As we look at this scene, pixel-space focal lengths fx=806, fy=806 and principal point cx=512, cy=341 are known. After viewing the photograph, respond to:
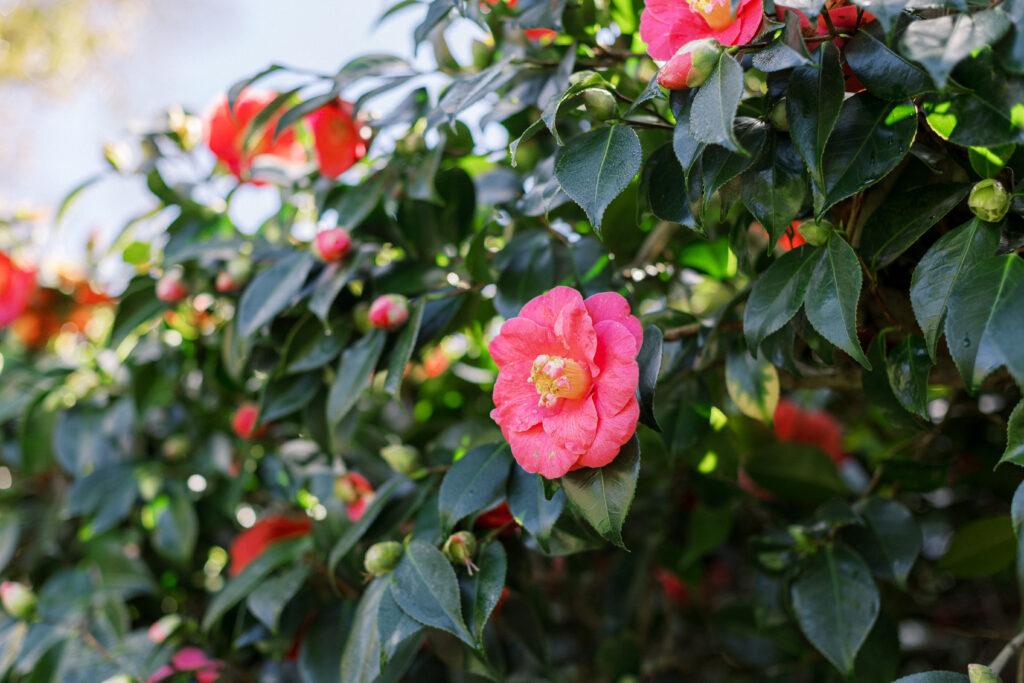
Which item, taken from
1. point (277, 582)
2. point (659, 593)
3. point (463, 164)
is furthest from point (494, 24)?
point (659, 593)

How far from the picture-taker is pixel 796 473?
2.82 feet

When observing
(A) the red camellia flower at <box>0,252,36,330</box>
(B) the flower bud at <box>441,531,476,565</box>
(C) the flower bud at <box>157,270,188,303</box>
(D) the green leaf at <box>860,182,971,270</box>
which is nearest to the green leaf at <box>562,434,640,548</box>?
(B) the flower bud at <box>441,531,476,565</box>

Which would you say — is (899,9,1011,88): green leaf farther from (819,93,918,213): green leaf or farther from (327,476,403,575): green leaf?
(327,476,403,575): green leaf

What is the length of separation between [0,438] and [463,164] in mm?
809

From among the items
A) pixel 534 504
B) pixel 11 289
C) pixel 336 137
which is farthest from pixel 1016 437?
pixel 11 289

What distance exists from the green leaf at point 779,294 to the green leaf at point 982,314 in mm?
92

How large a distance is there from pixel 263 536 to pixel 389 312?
0.36 meters

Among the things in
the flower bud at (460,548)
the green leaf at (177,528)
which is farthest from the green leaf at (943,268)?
the green leaf at (177,528)

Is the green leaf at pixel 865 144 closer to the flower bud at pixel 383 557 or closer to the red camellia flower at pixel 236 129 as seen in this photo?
the flower bud at pixel 383 557

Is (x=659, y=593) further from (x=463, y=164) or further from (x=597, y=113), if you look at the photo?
(x=597, y=113)

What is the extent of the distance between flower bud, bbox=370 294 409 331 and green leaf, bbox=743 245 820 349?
29cm

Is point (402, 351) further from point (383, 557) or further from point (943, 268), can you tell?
point (943, 268)

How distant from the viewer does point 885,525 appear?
0.66 metres

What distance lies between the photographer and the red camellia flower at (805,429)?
1.03 metres
